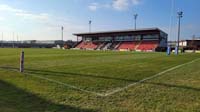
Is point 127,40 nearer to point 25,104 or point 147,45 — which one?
point 147,45

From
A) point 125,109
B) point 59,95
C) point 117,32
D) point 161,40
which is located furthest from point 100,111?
point 117,32

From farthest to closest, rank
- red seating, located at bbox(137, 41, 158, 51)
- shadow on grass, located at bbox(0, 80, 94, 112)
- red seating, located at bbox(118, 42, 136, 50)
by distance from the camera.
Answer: red seating, located at bbox(118, 42, 136, 50)
red seating, located at bbox(137, 41, 158, 51)
shadow on grass, located at bbox(0, 80, 94, 112)

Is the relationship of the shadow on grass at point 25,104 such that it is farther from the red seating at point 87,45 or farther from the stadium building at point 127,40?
the red seating at point 87,45

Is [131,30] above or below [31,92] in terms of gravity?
above

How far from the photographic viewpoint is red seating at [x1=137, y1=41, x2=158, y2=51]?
288ft

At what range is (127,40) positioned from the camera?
104 meters

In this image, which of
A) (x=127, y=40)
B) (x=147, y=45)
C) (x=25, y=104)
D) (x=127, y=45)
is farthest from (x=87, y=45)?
(x=25, y=104)

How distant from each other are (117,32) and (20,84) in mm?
97275

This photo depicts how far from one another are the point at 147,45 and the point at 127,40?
14.3 metres

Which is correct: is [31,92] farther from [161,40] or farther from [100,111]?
[161,40]

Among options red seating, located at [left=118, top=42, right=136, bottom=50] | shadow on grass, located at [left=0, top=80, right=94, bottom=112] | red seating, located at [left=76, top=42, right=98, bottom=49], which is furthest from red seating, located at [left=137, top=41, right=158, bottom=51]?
shadow on grass, located at [left=0, top=80, right=94, bottom=112]

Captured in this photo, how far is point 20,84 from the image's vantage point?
10172mm

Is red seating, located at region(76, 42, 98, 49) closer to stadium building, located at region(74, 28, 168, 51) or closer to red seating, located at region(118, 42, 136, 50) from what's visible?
stadium building, located at region(74, 28, 168, 51)

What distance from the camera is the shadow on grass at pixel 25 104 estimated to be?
22.0 ft
